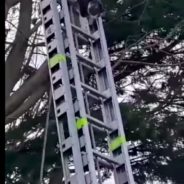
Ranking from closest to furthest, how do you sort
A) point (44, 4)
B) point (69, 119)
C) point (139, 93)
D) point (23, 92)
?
point (69, 119) < point (44, 4) < point (23, 92) < point (139, 93)

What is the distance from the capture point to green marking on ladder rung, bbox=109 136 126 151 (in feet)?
4.90

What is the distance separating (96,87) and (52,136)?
962 mm

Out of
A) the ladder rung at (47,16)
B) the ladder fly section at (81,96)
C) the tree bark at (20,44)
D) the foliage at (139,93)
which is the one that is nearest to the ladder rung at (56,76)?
the ladder fly section at (81,96)

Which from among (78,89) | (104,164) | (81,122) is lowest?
(104,164)

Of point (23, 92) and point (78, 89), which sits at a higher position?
point (23, 92)

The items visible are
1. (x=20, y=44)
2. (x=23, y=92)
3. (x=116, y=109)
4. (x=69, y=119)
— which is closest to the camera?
(x=69, y=119)

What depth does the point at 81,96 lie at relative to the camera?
1.46 meters

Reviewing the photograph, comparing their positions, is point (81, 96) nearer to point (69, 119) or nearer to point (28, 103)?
point (69, 119)

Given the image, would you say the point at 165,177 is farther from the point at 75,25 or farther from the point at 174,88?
the point at 75,25

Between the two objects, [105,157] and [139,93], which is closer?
[105,157]

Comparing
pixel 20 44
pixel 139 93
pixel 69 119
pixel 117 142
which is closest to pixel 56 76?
pixel 69 119

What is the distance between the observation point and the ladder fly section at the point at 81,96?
1413mm

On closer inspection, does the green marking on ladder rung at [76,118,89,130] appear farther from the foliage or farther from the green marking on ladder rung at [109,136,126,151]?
the foliage

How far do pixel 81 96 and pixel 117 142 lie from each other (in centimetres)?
18
